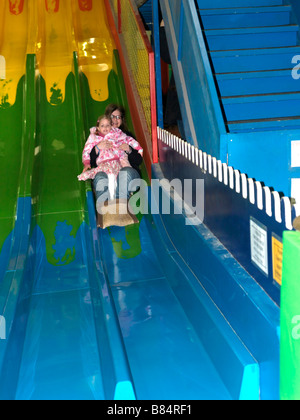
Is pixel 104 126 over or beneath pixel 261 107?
beneath

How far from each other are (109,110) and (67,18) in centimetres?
334

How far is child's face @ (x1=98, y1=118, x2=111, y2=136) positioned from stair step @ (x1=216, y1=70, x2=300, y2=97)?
1206mm

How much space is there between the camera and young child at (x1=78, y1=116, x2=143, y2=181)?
4.90 metres

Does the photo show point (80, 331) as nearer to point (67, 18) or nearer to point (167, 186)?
Result: point (167, 186)

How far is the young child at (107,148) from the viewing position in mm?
4898

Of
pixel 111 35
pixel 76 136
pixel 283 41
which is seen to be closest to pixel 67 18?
pixel 111 35

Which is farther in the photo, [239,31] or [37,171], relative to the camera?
[37,171]

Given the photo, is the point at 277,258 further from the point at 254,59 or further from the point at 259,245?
the point at 254,59

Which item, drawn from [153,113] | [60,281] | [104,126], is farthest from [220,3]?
[60,281]

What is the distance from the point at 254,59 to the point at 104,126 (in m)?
1.54

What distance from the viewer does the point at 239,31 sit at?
15.3 feet

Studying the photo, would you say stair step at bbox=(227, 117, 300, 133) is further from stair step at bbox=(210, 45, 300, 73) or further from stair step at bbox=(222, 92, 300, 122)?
stair step at bbox=(210, 45, 300, 73)

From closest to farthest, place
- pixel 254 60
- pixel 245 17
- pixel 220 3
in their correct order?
pixel 254 60 < pixel 245 17 < pixel 220 3

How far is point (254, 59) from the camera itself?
450cm
